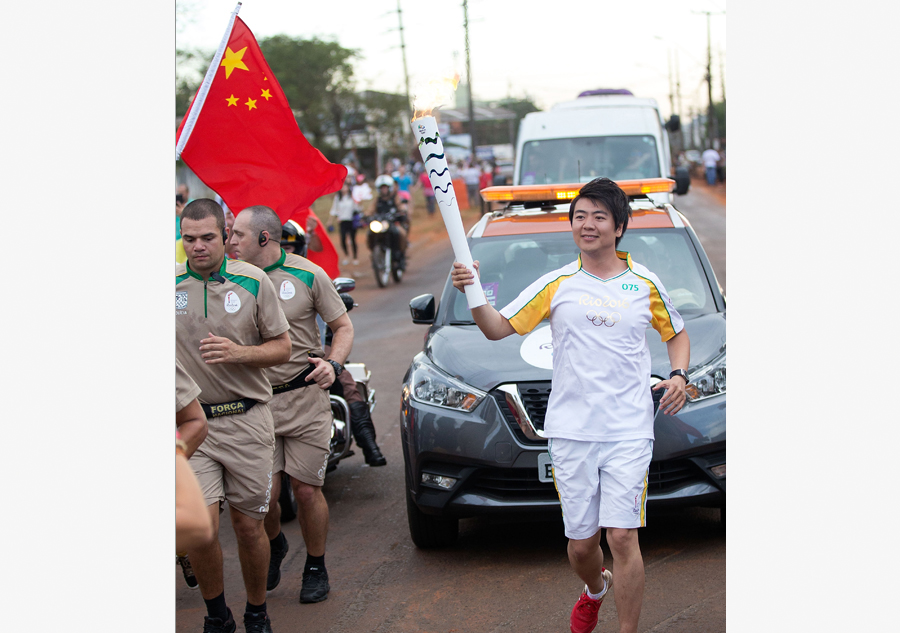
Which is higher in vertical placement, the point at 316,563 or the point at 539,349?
the point at 539,349

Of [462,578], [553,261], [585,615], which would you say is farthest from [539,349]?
[585,615]

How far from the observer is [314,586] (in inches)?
192

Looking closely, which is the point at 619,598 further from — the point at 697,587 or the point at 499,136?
the point at 499,136

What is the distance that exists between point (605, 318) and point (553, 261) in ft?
7.96

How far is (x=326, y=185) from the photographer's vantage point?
5.79 m

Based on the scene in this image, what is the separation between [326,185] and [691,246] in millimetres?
2289

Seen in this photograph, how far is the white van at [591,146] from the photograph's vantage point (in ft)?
43.7

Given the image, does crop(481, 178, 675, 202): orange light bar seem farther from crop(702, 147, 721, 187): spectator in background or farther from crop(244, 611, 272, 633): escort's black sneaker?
crop(702, 147, 721, 187): spectator in background

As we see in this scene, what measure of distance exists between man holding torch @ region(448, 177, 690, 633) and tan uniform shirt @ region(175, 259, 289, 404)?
107 centimetres

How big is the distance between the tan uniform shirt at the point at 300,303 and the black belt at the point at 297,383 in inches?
0.7

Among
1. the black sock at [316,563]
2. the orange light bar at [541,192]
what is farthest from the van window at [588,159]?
the black sock at [316,563]

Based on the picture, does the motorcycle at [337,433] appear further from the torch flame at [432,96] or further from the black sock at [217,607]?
the torch flame at [432,96]

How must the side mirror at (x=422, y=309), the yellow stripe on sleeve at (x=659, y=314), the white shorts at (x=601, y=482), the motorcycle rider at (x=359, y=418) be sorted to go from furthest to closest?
the motorcycle rider at (x=359, y=418)
the side mirror at (x=422, y=309)
the yellow stripe on sleeve at (x=659, y=314)
the white shorts at (x=601, y=482)

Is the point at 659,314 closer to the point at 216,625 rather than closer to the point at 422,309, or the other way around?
the point at 422,309
